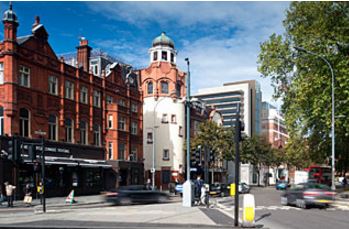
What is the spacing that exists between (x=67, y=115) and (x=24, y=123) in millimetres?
5863

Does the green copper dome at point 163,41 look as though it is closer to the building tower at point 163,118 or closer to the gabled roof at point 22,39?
the building tower at point 163,118

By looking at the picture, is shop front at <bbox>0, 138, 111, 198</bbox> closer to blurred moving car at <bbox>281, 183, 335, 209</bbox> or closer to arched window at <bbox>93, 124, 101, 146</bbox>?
arched window at <bbox>93, 124, 101, 146</bbox>

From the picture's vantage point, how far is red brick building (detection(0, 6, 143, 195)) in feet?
110

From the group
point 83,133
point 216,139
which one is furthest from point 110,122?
point 216,139

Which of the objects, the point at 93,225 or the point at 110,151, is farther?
the point at 110,151

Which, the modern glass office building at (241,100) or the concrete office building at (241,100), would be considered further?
the modern glass office building at (241,100)

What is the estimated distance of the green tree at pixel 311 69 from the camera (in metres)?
34.5

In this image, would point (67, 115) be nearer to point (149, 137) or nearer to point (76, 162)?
point (76, 162)

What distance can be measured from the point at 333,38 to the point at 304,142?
11.3 metres

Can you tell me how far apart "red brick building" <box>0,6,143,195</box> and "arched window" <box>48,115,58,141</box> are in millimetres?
84

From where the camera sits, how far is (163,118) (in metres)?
61.5

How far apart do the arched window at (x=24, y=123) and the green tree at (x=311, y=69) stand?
20.0 m

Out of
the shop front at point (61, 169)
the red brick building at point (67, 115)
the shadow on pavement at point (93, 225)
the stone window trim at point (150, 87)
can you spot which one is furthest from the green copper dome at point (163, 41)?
the shadow on pavement at point (93, 225)

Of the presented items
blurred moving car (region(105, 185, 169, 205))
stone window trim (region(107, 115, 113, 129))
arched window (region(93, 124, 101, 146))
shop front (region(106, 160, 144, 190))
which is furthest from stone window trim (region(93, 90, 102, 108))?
blurred moving car (region(105, 185, 169, 205))
